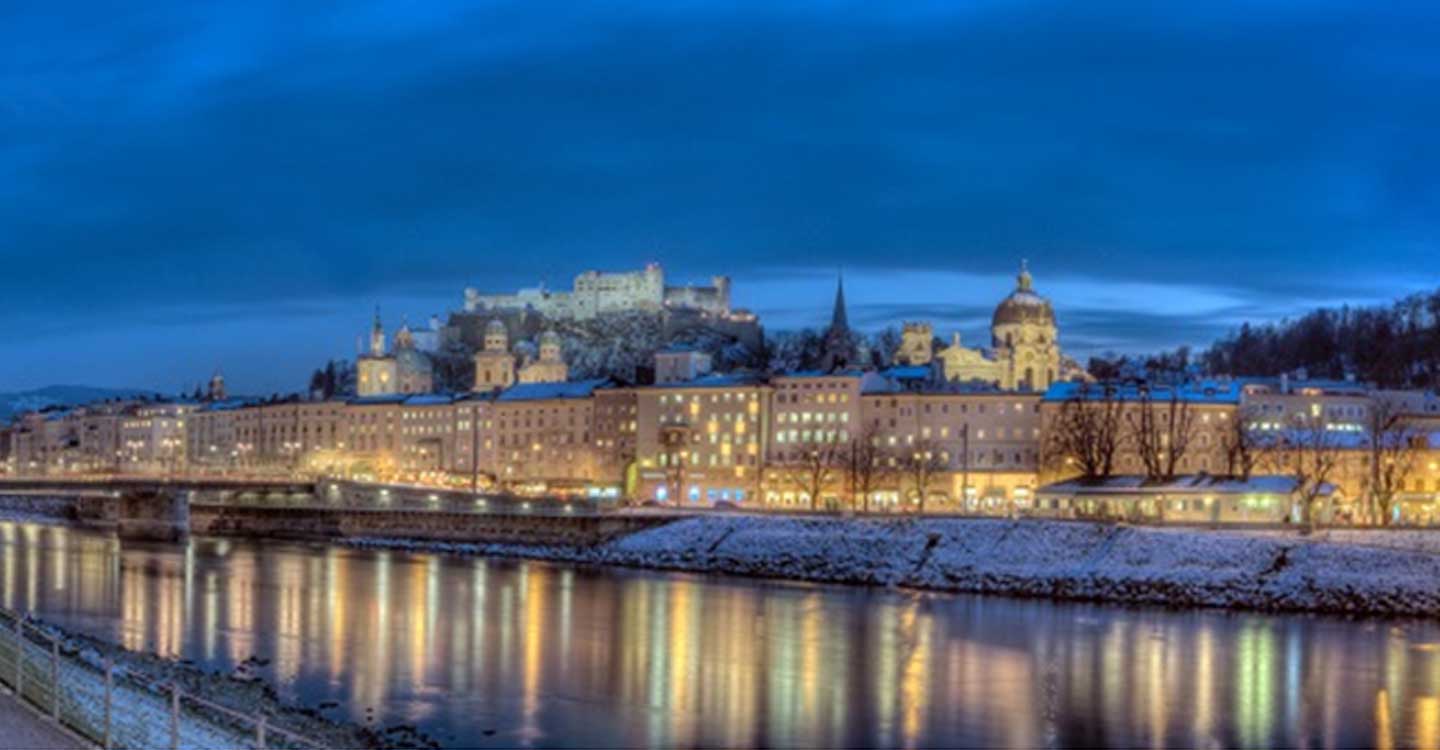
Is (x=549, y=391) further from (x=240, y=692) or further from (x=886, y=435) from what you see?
(x=240, y=692)

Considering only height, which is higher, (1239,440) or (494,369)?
(494,369)

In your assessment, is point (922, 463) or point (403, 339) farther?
point (403, 339)

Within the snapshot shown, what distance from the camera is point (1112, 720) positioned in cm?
3008

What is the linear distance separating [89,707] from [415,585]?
3648 centimetres

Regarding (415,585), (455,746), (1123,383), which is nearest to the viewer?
(455,746)

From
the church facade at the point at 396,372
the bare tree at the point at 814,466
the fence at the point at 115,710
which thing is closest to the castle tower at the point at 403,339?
the church facade at the point at 396,372

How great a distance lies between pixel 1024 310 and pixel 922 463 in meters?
39.3

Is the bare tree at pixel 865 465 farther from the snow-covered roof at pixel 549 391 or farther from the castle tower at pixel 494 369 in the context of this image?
the castle tower at pixel 494 369

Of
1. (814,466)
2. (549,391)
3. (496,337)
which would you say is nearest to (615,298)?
(496,337)

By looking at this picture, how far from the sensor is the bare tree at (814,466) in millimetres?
96750

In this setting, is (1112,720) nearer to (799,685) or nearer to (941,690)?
(941,690)

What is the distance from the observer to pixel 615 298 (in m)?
193

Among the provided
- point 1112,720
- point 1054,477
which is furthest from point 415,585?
point 1054,477

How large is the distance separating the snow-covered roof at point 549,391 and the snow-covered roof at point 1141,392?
37.3m
